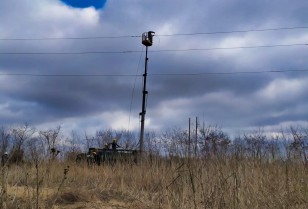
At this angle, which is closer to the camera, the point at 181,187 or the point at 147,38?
the point at 181,187

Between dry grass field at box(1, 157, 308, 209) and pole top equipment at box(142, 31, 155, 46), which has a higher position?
pole top equipment at box(142, 31, 155, 46)

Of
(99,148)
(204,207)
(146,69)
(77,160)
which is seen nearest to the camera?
(204,207)

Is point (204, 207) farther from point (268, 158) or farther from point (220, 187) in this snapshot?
point (268, 158)

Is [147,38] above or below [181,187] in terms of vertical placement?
above

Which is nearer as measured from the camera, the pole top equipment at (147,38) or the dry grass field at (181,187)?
the dry grass field at (181,187)

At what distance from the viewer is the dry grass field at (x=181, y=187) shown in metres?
6.01

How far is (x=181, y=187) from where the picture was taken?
6949 mm

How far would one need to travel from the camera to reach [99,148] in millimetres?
18688

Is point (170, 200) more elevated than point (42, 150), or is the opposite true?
point (42, 150)

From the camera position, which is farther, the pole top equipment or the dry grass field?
the pole top equipment

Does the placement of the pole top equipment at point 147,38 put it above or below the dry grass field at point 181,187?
above

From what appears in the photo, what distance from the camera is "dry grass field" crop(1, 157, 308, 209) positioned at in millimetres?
6012

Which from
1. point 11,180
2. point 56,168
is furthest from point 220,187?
point 56,168

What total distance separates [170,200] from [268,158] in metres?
2.81
